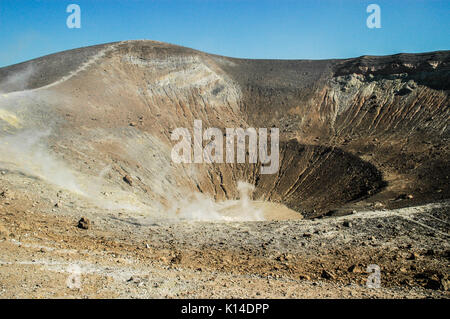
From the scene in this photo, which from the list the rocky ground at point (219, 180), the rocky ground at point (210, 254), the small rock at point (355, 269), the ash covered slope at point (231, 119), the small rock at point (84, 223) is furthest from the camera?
the ash covered slope at point (231, 119)

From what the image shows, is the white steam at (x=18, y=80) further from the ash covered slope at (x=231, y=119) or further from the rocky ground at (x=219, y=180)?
the rocky ground at (x=219, y=180)

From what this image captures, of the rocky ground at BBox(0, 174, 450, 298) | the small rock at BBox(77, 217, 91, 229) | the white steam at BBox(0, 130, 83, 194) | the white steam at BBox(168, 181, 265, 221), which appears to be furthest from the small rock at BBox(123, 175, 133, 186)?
the small rock at BBox(77, 217, 91, 229)

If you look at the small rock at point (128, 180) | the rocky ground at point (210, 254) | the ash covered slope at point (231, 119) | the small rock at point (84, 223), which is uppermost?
the ash covered slope at point (231, 119)

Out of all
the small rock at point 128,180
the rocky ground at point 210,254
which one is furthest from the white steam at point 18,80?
the rocky ground at point 210,254

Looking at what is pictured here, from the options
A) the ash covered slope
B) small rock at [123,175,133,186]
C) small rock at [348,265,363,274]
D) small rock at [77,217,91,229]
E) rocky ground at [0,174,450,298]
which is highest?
the ash covered slope

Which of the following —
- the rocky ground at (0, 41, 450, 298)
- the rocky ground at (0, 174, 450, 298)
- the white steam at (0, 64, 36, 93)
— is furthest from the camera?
the white steam at (0, 64, 36, 93)

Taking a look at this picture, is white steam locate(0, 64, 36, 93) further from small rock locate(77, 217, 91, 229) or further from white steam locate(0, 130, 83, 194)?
small rock locate(77, 217, 91, 229)

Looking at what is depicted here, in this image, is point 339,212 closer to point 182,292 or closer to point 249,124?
point 182,292
